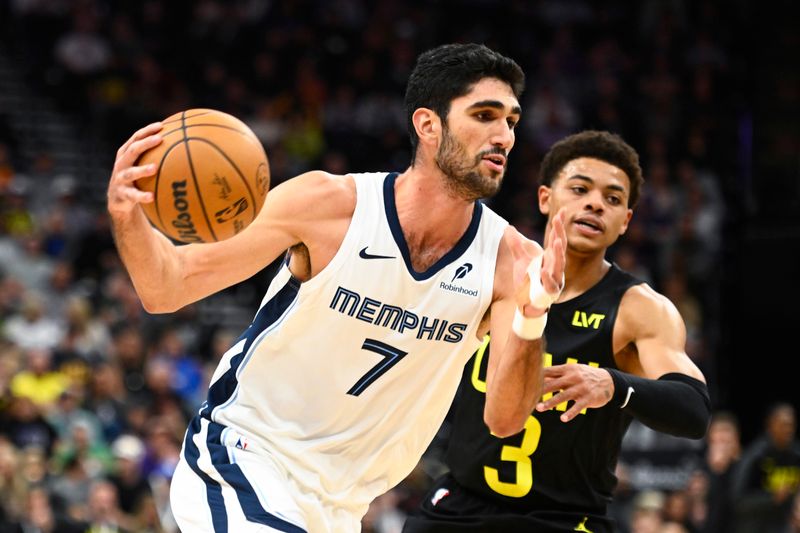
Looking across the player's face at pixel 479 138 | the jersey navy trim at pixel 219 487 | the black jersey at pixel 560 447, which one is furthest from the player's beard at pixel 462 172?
the jersey navy trim at pixel 219 487

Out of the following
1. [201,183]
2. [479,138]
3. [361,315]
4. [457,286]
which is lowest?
[361,315]

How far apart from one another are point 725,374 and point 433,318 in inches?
487

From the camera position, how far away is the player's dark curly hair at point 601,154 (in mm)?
5812

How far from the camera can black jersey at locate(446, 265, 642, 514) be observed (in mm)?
5387

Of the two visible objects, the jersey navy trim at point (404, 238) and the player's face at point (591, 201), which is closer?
the jersey navy trim at point (404, 238)

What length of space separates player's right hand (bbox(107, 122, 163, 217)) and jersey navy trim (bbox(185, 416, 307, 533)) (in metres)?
1.00

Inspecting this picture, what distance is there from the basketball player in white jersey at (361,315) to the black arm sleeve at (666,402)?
0.46 m

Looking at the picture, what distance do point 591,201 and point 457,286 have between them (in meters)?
1.04

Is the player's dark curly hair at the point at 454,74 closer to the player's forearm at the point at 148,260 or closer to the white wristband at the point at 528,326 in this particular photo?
the white wristband at the point at 528,326

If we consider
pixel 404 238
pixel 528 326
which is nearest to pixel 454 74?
pixel 404 238

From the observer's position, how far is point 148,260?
4.54 meters

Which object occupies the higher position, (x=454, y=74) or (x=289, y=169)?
(x=454, y=74)

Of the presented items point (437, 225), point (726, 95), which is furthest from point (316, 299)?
point (726, 95)

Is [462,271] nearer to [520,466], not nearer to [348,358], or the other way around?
[348,358]
